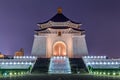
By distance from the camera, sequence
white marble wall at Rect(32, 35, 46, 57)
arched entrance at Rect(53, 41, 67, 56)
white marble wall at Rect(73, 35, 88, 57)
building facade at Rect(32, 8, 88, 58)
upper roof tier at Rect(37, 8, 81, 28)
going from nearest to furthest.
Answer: white marble wall at Rect(32, 35, 46, 57)
building facade at Rect(32, 8, 88, 58)
white marble wall at Rect(73, 35, 88, 57)
arched entrance at Rect(53, 41, 67, 56)
upper roof tier at Rect(37, 8, 81, 28)

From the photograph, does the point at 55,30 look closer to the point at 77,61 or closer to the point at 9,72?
the point at 77,61

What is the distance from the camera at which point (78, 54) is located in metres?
36.3

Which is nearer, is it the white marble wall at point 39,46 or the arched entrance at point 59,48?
the white marble wall at point 39,46

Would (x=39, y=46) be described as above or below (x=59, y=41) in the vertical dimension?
below

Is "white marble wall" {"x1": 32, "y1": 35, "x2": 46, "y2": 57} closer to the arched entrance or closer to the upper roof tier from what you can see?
the arched entrance

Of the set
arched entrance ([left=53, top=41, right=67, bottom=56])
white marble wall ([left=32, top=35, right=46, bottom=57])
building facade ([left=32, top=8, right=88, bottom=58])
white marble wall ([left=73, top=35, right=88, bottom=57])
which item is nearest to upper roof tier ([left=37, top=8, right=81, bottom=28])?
building facade ([left=32, top=8, right=88, bottom=58])

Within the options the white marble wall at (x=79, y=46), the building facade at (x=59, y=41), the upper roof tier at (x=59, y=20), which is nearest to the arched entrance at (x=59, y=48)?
the building facade at (x=59, y=41)

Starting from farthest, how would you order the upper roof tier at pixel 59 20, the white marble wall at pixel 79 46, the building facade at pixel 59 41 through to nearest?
the upper roof tier at pixel 59 20
the white marble wall at pixel 79 46
the building facade at pixel 59 41

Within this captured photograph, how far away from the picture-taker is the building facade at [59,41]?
36312 millimetres

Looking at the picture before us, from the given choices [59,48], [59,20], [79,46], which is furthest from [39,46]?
[79,46]

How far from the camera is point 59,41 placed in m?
36.6

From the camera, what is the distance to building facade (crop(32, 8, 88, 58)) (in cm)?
3631

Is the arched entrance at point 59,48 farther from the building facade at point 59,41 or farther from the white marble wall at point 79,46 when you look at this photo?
the white marble wall at point 79,46

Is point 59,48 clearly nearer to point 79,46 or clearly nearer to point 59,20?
point 79,46
